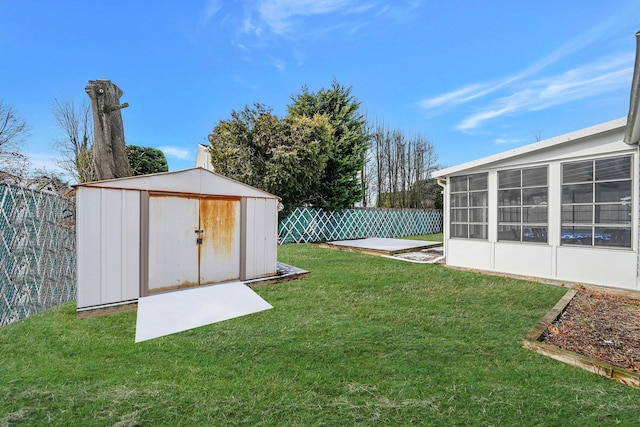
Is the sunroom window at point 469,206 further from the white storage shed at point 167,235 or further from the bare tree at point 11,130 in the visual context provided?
the bare tree at point 11,130

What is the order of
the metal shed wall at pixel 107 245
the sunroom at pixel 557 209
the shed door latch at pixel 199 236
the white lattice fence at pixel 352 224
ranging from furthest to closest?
the white lattice fence at pixel 352 224 < the sunroom at pixel 557 209 < the shed door latch at pixel 199 236 < the metal shed wall at pixel 107 245

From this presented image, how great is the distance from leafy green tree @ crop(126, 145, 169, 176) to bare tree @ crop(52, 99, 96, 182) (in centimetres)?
162

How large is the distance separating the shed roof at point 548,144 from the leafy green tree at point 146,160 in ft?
37.5

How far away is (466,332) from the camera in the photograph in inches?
103

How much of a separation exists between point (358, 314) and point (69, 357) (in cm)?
243

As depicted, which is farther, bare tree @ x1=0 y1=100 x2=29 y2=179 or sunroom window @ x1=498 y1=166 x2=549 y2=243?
bare tree @ x1=0 y1=100 x2=29 y2=179

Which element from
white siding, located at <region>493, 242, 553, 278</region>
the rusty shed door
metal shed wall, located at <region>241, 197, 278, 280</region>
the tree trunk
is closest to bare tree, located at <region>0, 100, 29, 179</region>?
the tree trunk

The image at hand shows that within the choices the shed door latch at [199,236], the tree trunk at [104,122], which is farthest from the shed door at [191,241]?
the tree trunk at [104,122]

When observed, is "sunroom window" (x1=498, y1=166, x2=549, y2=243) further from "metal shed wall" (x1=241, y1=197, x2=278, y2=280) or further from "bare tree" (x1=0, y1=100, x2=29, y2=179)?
"bare tree" (x1=0, y1=100, x2=29, y2=179)

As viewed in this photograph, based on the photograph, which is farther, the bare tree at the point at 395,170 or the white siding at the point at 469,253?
the bare tree at the point at 395,170

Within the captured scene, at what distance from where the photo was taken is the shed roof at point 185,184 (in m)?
3.26

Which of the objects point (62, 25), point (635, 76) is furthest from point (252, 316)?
point (62, 25)

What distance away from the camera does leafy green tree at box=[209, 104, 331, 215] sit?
908 cm

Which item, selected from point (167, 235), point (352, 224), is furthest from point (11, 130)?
point (352, 224)
